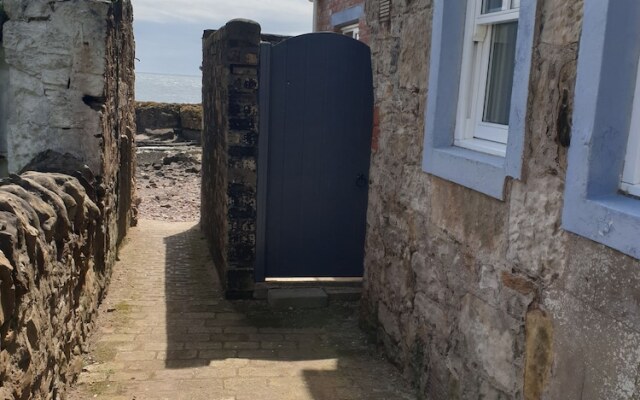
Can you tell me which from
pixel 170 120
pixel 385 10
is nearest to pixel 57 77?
pixel 385 10

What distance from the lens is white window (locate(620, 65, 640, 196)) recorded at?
2232mm

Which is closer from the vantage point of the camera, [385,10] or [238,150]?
[385,10]

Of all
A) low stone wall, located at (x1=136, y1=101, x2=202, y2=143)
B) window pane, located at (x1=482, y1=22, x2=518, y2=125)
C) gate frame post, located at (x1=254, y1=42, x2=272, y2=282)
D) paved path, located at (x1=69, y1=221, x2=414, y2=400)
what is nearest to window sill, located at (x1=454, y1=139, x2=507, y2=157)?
window pane, located at (x1=482, y1=22, x2=518, y2=125)

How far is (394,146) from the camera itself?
4301mm

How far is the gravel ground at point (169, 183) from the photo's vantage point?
11134 mm

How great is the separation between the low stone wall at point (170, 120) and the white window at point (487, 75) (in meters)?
13.5

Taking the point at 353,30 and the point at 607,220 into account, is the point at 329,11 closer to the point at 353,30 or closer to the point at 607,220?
the point at 353,30

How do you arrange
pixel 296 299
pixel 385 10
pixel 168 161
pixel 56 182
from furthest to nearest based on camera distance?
pixel 168 161
pixel 296 299
pixel 385 10
pixel 56 182

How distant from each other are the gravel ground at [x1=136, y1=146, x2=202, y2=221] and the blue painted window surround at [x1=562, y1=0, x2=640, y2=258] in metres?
8.86

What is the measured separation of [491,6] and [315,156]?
277 centimetres

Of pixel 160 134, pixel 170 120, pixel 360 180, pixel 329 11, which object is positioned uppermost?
pixel 329 11

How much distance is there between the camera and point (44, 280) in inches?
117

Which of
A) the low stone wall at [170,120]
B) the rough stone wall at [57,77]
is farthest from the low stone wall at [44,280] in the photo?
the low stone wall at [170,120]

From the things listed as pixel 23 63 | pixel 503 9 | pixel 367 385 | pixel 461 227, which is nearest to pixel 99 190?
pixel 23 63
